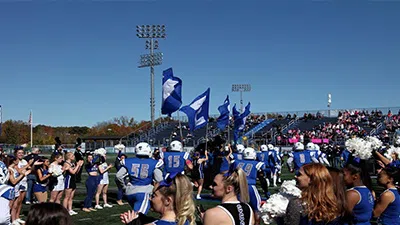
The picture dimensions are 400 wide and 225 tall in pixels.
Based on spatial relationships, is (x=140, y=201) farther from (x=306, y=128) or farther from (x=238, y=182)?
(x=306, y=128)

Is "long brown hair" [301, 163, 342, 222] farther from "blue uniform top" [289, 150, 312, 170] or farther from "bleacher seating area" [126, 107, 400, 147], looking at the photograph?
"bleacher seating area" [126, 107, 400, 147]

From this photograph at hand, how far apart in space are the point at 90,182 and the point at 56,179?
1366 mm

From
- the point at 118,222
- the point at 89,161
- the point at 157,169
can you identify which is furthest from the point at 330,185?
the point at 89,161

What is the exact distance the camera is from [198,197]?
1322cm

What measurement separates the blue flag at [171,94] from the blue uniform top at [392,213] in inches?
337

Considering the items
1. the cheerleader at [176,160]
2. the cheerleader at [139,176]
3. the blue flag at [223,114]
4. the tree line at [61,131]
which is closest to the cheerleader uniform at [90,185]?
the cheerleader at [176,160]

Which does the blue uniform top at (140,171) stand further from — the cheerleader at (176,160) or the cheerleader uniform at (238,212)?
the cheerleader uniform at (238,212)

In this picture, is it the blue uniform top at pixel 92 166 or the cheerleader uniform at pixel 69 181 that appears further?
the blue uniform top at pixel 92 166

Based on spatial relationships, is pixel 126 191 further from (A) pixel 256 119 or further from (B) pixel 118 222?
(A) pixel 256 119

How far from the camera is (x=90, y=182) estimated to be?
11531 millimetres

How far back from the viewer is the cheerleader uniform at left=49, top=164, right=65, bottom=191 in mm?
10148

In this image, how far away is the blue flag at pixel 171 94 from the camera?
12.8 m

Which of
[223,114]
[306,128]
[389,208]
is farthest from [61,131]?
[389,208]

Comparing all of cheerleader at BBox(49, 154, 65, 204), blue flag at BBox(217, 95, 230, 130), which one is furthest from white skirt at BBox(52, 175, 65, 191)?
blue flag at BBox(217, 95, 230, 130)
